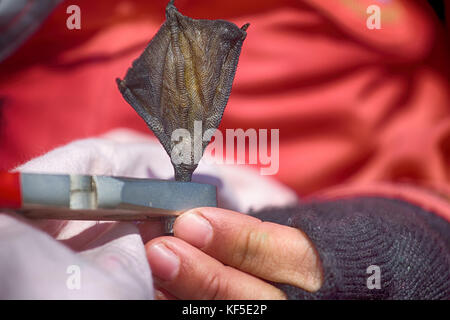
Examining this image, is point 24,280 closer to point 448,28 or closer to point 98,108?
point 98,108

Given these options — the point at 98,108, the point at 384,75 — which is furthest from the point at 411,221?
the point at 98,108
